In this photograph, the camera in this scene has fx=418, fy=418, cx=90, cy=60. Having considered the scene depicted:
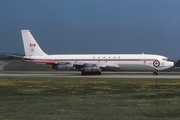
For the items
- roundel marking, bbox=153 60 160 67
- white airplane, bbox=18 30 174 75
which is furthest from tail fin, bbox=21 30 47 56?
roundel marking, bbox=153 60 160 67

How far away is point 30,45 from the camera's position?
232 ft

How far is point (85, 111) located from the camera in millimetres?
18172

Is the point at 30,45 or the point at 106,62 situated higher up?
the point at 30,45

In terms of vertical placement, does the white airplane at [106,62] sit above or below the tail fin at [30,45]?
below

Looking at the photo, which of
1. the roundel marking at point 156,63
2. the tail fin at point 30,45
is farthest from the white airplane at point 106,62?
the tail fin at point 30,45

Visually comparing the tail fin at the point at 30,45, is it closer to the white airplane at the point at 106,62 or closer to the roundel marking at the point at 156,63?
the white airplane at the point at 106,62

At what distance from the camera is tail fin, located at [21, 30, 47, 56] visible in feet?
231

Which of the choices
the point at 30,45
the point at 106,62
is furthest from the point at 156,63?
the point at 30,45

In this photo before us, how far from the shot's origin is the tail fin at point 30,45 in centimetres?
7031

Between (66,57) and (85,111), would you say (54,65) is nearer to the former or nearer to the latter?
(66,57)

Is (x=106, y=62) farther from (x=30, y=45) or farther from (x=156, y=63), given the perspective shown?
(x=30, y=45)

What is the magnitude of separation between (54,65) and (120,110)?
160 feet

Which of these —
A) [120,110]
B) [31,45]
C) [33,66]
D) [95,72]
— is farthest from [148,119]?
[33,66]

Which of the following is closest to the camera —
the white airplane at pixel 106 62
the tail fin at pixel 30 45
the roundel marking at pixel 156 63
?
the white airplane at pixel 106 62
